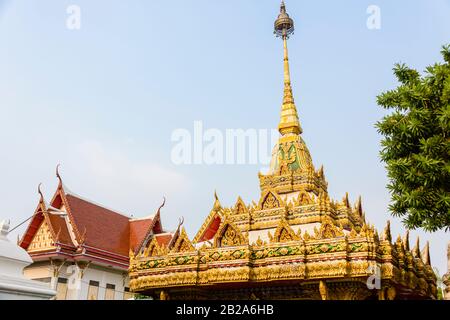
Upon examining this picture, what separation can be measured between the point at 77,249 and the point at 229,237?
13.7m

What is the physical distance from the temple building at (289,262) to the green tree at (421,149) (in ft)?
5.18

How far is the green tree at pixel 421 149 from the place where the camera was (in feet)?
33.7

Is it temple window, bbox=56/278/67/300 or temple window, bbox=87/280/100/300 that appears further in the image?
temple window, bbox=87/280/100/300

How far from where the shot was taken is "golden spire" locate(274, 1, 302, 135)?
2241cm

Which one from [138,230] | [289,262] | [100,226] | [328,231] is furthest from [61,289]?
[328,231]

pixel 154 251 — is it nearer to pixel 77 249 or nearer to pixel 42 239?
pixel 77 249

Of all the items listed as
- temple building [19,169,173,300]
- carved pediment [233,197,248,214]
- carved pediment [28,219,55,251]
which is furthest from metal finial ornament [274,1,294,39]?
carved pediment [28,219,55,251]

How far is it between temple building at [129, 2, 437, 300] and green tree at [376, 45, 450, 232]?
1580 mm

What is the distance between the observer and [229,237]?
45.4 feet

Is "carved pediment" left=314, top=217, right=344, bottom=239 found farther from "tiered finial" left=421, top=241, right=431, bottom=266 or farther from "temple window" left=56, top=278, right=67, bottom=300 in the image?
"temple window" left=56, top=278, right=67, bottom=300
